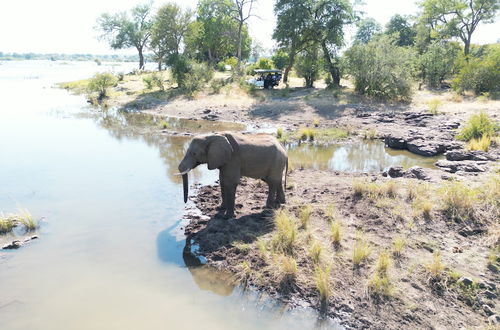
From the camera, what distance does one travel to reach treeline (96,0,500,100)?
26719 mm

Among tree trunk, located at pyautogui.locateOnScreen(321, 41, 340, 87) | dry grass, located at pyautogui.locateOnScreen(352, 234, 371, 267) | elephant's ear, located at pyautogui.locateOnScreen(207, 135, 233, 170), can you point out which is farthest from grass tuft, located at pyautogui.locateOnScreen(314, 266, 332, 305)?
tree trunk, located at pyautogui.locateOnScreen(321, 41, 340, 87)

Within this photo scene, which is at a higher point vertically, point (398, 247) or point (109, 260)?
point (398, 247)

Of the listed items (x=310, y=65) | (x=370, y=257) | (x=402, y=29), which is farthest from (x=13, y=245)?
(x=402, y=29)

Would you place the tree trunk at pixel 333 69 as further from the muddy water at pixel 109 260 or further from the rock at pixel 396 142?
the muddy water at pixel 109 260

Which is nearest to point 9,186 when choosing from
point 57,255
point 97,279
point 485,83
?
point 57,255

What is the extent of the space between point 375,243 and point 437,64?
31.0m

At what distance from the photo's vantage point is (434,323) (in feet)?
17.5

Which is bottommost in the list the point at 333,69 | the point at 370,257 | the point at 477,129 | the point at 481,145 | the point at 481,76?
the point at 370,257

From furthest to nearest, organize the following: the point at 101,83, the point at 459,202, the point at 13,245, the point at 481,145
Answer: the point at 101,83, the point at 481,145, the point at 459,202, the point at 13,245

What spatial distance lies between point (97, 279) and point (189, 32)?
135ft

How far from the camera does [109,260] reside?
7438mm

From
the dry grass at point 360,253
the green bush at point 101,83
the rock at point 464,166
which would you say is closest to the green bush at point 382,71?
the rock at point 464,166

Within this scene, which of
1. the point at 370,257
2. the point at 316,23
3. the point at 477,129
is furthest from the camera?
the point at 316,23

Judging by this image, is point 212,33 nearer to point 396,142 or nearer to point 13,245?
point 396,142
